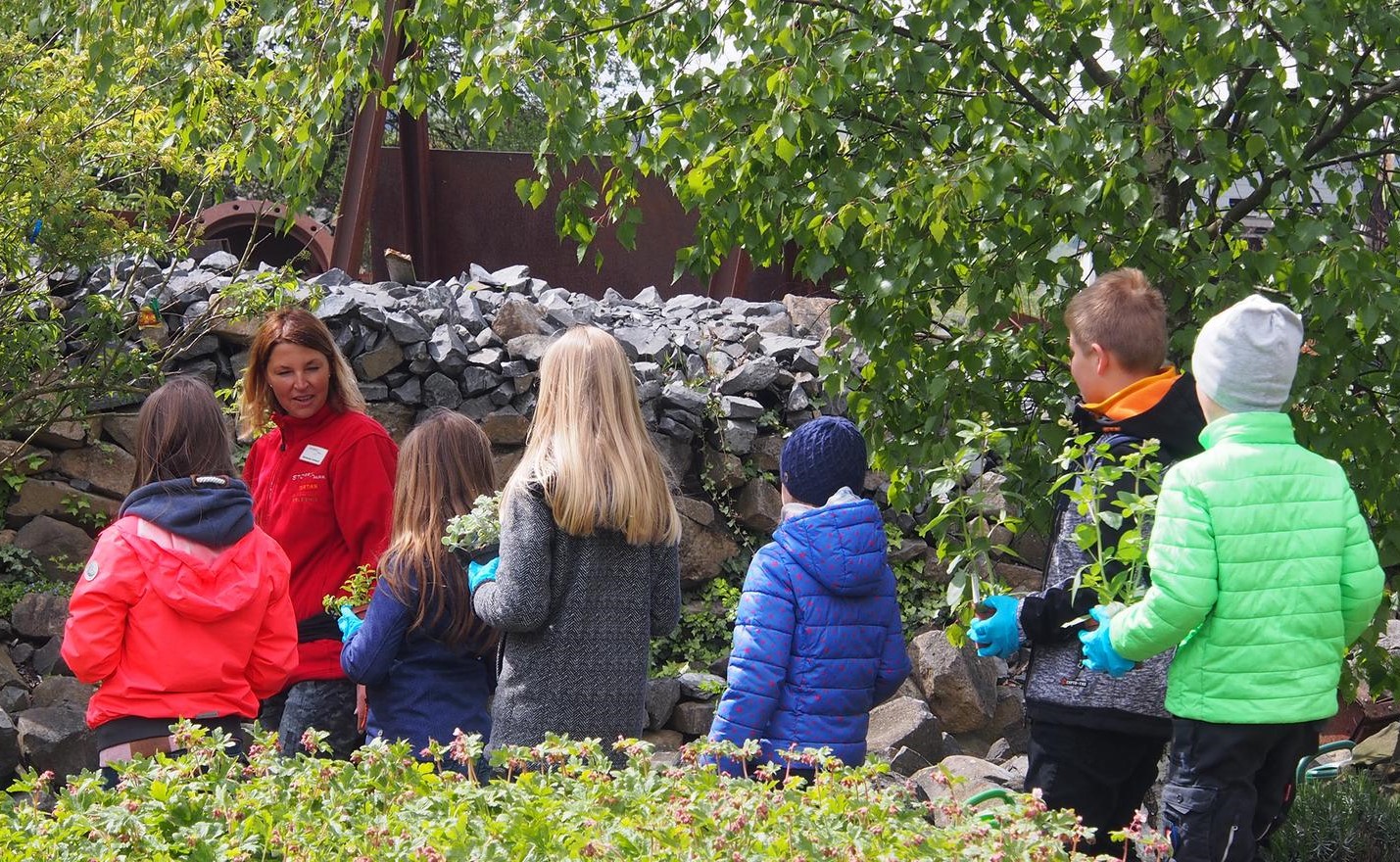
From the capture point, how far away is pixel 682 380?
23.5 ft

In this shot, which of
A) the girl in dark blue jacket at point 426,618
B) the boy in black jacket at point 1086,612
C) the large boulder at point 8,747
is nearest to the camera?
the boy in black jacket at point 1086,612

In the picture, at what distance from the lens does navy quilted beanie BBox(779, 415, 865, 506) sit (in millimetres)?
3312

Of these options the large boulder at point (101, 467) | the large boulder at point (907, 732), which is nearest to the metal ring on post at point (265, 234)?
the large boulder at point (101, 467)

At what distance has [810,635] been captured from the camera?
3219 millimetres

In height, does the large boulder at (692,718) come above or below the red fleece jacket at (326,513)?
below

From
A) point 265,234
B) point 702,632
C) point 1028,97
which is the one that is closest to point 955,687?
point 702,632

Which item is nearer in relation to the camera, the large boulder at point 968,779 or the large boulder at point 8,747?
the large boulder at point 968,779

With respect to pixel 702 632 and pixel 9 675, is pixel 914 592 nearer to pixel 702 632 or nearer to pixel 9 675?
pixel 702 632

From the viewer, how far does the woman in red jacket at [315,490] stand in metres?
3.79

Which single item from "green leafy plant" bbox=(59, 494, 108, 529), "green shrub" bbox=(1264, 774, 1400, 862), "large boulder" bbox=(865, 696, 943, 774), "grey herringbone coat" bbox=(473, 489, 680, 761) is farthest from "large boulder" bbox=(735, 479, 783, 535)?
"grey herringbone coat" bbox=(473, 489, 680, 761)

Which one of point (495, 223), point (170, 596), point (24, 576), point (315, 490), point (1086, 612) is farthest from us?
point (495, 223)

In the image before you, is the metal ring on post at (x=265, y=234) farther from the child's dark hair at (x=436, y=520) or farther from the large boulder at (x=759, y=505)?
the child's dark hair at (x=436, y=520)

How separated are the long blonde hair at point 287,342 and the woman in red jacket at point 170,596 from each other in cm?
56

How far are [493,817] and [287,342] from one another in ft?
6.58
